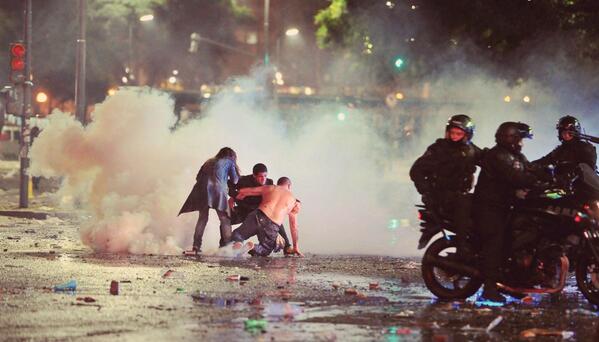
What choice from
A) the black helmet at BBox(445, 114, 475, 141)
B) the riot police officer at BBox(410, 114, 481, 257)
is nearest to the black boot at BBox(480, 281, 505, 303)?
the riot police officer at BBox(410, 114, 481, 257)

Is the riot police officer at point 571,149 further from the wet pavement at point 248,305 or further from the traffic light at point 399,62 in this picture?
the traffic light at point 399,62

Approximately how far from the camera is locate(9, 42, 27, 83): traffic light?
2392cm

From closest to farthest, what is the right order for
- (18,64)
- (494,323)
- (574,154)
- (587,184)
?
(494,323) → (587,184) → (574,154) → (18,64)

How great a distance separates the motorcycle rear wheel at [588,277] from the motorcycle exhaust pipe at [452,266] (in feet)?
2.95

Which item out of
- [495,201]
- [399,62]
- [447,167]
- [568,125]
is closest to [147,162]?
[568,125]

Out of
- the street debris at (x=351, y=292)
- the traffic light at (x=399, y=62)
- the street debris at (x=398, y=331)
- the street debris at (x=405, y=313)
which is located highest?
the traffic light at (x=399, y=62)

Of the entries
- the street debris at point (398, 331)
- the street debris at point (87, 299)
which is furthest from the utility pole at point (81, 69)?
the street debris at point (398, 331)

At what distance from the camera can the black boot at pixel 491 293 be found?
10.4 meters

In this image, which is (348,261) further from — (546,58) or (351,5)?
(351,5)

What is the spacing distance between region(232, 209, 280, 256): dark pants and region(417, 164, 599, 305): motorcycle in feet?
15.2

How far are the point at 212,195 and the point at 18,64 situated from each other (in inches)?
403

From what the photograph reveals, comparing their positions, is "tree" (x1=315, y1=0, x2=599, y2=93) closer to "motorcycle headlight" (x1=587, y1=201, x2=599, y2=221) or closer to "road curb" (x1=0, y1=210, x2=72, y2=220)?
"road curb" (x1=0, y1=210, x2=72, y2=220)

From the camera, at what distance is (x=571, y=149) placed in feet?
40.0

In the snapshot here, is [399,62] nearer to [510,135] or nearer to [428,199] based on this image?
[428,199]
